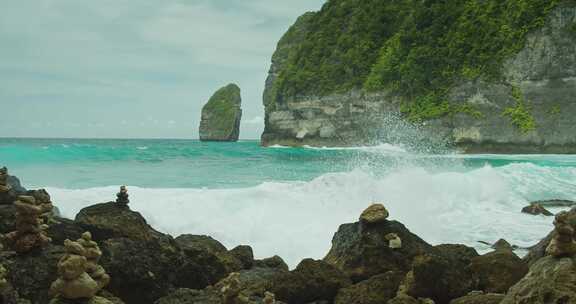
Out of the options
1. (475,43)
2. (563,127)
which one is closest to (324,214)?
(563,127)

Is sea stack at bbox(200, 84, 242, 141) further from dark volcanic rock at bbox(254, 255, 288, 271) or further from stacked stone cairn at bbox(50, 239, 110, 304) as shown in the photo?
stacked stone cairn at bbox(50, 239, 110, 304)

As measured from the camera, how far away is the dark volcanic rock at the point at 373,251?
219 inches

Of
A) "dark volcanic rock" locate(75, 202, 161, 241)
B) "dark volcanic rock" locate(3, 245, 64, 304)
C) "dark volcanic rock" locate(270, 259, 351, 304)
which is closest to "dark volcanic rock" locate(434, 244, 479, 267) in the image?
"dark volcanic rock" locate(270, 259, 351, 304)

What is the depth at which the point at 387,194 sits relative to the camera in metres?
14.2

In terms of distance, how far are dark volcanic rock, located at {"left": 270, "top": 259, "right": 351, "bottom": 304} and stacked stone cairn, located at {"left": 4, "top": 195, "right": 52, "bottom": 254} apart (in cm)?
213

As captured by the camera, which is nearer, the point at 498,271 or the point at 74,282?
the point at 74,282

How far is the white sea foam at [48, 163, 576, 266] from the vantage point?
10133mm

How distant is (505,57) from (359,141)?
60.8 feet

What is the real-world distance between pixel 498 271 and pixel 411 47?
53643mm

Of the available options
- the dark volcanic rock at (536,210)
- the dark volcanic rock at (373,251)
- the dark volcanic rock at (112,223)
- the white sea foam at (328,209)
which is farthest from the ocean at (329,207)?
the dark volcanic rock at (112,223)

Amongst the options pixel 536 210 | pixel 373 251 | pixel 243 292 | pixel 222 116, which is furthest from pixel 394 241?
pixel 222 116

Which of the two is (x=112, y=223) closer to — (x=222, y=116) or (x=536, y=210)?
(x=536, y=210)

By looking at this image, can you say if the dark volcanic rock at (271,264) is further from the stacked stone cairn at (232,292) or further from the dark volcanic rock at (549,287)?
the dark volcanic rock at (549,287)

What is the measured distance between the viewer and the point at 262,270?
5477 millimetres
